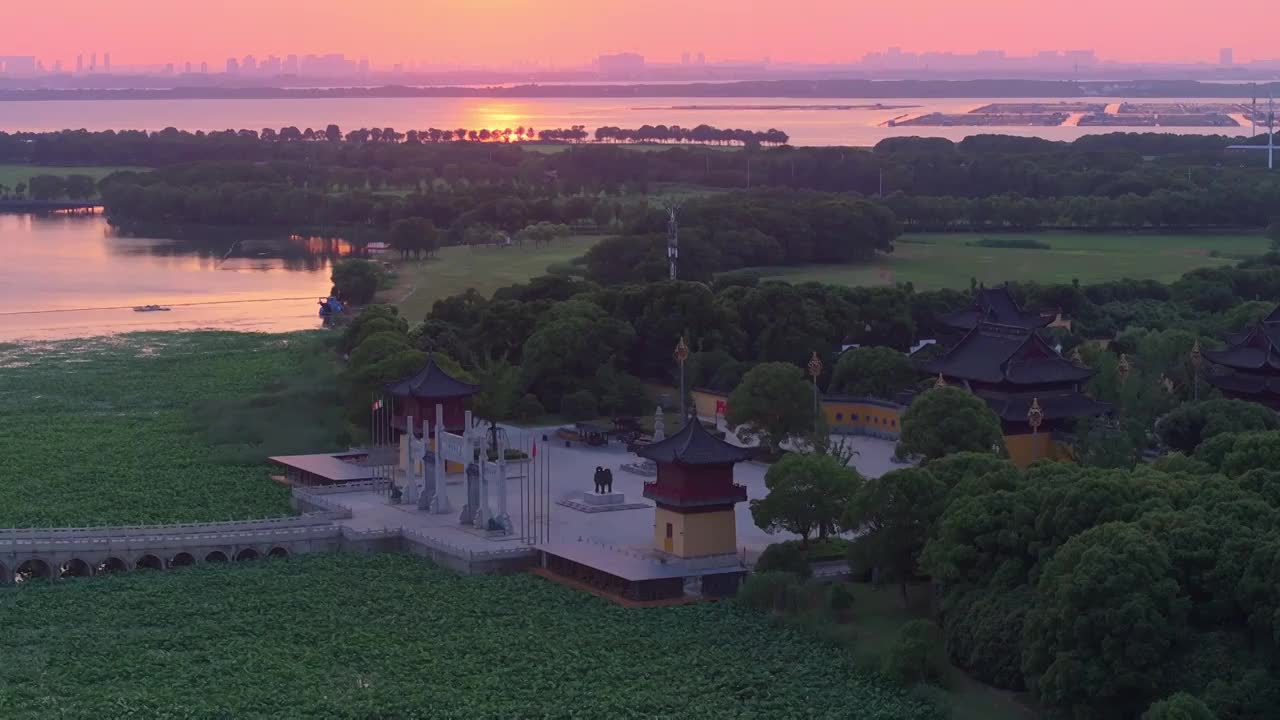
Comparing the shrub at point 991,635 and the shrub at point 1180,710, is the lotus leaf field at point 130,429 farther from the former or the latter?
the shrub at point 1180,710

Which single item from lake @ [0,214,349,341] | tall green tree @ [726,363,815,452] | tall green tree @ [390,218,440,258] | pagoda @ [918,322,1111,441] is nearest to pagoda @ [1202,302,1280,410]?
pagoda @ [918,322,1111,441]

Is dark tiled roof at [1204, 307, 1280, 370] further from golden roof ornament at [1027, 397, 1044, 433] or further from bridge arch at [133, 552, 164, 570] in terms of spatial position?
bridge arch at [133, 552, 164, 570]

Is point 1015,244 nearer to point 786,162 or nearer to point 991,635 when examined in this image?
point 786,162

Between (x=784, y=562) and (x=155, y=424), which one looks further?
(x=155, y=424)

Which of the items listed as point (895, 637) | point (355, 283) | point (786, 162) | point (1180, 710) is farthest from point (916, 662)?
point (786, 162)

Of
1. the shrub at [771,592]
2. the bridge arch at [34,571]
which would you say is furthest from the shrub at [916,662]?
the bridge arch at [34,571]

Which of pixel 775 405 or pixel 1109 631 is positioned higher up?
Result: pixel 775 405
